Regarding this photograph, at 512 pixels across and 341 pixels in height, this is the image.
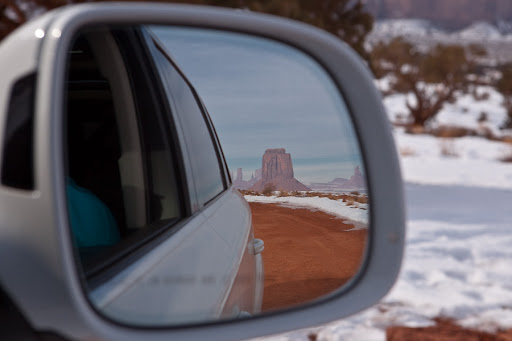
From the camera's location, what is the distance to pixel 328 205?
1395mm

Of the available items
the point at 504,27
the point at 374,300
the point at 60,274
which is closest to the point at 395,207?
the point at 374,300

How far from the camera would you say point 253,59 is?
145cm

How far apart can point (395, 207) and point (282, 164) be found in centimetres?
30

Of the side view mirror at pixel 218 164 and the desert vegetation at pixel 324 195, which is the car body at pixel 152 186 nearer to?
the side view mirror at pixel 218 164

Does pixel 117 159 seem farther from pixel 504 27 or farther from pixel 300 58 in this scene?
pixel 504 27

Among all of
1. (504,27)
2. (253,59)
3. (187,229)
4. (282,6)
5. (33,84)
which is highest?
(504,27)

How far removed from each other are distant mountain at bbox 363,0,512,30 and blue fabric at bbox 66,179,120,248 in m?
100

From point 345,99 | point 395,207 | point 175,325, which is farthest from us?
point 345,99

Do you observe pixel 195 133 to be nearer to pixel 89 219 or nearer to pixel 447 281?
pixel 89 219

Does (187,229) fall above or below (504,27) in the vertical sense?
below

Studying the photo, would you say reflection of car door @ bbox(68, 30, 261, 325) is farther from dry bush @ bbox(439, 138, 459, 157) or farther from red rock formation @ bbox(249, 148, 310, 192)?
dry bush @ bbox(439, 138, 459, 157)

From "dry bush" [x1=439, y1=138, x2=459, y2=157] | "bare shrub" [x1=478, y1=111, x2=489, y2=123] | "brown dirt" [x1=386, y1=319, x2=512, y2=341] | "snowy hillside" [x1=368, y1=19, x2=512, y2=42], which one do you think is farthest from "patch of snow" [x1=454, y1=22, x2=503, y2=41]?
"brown dirt" [x1=386, y1=319, x2=512, y2=341]

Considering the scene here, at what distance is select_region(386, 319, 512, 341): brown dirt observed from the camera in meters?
3.57

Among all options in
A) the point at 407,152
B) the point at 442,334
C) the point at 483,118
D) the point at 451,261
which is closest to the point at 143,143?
the point at 442,334
